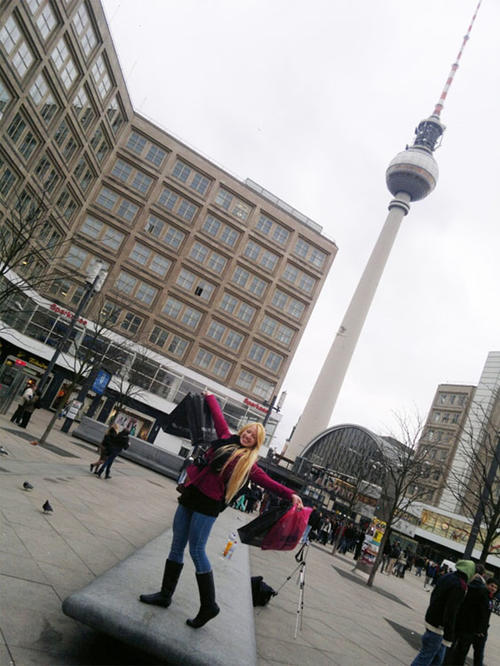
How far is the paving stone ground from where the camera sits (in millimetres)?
3705

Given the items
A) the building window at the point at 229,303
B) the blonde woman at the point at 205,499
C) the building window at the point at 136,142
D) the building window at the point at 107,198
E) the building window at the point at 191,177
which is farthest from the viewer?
the building window at the point at 229,303

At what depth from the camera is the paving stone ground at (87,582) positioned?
371 centimetres

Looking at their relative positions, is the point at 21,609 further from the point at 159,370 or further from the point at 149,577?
the point at 159,370

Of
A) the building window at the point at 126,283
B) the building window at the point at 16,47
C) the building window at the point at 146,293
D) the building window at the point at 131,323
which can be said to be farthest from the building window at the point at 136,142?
the building window at the point at 16,47

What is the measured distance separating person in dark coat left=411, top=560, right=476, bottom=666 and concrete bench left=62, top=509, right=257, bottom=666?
7.84ft

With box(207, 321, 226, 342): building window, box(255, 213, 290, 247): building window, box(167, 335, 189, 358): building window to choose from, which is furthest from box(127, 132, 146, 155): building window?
box(167, 335, 189, 358): building window

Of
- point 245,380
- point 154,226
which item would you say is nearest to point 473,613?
point 245,380

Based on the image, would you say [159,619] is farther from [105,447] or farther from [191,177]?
[191,177]

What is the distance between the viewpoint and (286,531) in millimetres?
5043

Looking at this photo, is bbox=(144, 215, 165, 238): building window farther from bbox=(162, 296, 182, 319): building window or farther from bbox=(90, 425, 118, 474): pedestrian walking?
bbox=(90, 425, 118, 474): pedestrian walking

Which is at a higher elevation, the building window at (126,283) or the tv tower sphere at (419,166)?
the tv tower sphere at (419,166)

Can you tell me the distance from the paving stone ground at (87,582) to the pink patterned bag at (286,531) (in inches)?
30.7

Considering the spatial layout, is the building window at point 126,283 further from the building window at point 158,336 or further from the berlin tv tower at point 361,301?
the berlin tv tower at point 361,301

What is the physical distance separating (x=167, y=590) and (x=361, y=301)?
7897cm
